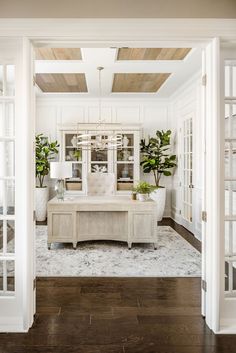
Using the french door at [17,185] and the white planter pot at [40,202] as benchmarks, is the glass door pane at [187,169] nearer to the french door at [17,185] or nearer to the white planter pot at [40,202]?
the white planter pot at [40,202]

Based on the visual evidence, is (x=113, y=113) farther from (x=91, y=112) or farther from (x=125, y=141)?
(x=125, y=141)

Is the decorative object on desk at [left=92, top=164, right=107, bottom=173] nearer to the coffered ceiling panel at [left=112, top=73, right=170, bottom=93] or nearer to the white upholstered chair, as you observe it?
the white upholstered chair

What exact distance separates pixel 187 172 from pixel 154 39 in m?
4.11

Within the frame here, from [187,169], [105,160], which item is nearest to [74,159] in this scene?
[105,160]

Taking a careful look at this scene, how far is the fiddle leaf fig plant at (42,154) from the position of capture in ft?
21.3

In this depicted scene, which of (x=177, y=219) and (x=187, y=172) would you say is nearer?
(x=187, y=172)

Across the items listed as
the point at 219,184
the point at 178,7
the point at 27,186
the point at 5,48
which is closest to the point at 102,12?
the point at 178,7

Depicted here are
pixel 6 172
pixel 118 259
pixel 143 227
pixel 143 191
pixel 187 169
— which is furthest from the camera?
pixel 187 169

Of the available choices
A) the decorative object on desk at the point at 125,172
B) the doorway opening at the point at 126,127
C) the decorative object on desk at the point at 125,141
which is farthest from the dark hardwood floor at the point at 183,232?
the decorative object on desk at the point at 125,141

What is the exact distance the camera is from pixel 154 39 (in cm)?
232

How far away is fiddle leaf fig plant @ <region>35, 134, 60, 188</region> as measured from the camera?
6492 mm

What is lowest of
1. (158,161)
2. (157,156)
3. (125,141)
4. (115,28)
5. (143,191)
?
(143,191)

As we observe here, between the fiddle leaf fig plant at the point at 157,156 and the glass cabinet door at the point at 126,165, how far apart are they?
28 cm

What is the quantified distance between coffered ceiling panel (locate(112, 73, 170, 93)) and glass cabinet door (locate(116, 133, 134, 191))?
1034 millimetres
